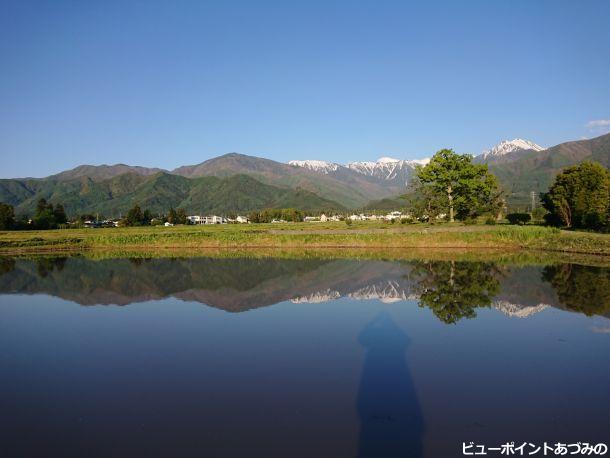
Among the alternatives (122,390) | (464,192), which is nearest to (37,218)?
(464,192)

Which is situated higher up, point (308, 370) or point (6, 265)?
point (6, 265)

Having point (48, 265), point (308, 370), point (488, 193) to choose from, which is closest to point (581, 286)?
point (308, 370)

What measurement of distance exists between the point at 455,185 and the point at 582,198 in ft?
60.7

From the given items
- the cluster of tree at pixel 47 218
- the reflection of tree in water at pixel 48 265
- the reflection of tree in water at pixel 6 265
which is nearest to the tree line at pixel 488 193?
the reflection of tree in water at pixel 48 265

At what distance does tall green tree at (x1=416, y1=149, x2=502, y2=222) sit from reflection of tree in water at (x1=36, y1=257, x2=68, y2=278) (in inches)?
2087

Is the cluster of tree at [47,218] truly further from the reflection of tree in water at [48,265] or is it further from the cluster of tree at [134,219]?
the reflection of tree in water at [48,265]

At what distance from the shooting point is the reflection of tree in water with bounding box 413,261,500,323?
21172 mm

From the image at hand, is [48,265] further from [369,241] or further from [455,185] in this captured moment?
[455,185]

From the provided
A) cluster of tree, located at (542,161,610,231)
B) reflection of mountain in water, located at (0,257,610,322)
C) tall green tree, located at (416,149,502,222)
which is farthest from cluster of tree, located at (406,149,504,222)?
reflection of mountain in water, located at (0,257,610,322)

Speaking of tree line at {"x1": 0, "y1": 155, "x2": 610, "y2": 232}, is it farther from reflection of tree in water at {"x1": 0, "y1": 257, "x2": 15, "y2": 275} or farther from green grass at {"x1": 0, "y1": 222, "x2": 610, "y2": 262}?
reflection of tree in water at {"x1": 0, "y1": 257, "x2": 15, "y2": 275}

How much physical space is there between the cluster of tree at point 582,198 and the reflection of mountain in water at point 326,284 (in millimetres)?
25686

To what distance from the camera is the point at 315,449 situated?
859 cm

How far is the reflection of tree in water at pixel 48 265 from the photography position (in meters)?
41.2

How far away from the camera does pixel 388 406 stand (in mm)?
10375
